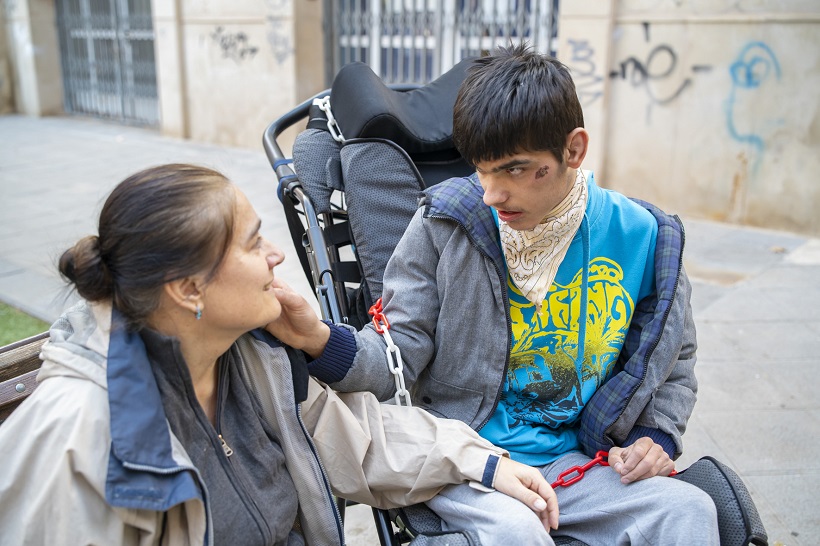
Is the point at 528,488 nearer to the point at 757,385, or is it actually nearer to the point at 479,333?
the point at 479,333

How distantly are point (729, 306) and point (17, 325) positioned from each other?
4441mm

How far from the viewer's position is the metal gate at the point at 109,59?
12.1 meters

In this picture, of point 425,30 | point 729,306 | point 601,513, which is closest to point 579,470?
point 601,513

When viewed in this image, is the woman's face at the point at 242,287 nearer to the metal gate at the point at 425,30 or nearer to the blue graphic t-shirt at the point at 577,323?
the blue graphic t-shirt at the point at 577,323

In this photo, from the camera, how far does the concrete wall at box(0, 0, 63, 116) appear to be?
13.2 metres

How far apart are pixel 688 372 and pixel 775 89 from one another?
16.7 feet

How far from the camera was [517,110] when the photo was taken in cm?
175

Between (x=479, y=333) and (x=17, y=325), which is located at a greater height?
(x=479, y=333)

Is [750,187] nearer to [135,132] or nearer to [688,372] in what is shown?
[688,372]

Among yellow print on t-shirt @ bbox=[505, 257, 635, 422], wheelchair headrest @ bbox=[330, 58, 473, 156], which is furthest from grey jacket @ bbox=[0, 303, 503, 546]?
wheelchair headrest @ bbox=[330, 58, 473, 156]

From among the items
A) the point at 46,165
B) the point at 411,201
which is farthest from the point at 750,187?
the point at 46,165

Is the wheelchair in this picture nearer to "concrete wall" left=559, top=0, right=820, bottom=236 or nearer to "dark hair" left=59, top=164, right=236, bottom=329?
"dark hair" left=59, top=164, right=236, bottom=329

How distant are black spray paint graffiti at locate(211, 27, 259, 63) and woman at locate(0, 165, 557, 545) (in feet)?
28.8

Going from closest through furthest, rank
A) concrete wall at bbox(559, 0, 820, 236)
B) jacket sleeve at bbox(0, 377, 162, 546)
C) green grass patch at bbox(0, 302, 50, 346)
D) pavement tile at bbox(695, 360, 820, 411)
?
jacket sleeve at bbox(0, 377, 162, 546) < pavement tile at bbox(695, 360, 820, 411) < green grass patch at bbox(0, 302, 50, 346) < concrete wall at bbox(559, 0, 820, 236)
